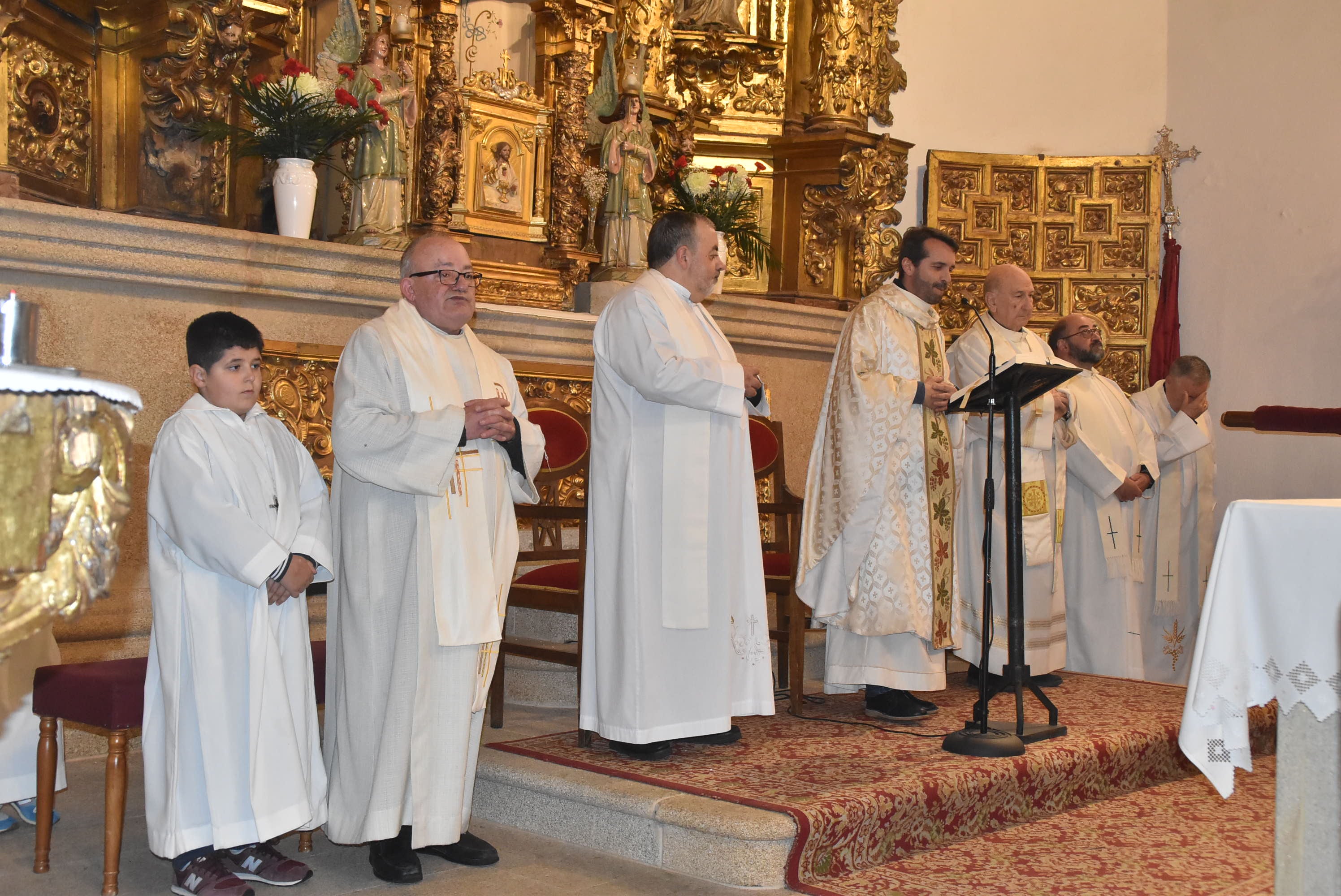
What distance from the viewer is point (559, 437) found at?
5.77m

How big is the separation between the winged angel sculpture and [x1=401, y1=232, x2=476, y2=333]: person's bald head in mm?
2155

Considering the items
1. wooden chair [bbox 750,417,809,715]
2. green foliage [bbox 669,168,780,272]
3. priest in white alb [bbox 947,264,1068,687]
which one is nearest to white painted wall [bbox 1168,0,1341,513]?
green foliage [bbox 669,168,780,272]

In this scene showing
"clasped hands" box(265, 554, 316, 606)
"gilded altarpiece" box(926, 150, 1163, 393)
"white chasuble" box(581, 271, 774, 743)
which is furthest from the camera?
"gilded altarpiece" box(926, 150, 1163, 393)

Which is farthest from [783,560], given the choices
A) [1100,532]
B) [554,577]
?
[1100,532]

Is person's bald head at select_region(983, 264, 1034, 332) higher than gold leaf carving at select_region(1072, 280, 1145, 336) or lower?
lower

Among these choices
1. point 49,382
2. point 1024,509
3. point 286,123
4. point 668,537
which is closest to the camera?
point 49,382

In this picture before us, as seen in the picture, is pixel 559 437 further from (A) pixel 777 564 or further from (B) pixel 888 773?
(B) pixel 888 773

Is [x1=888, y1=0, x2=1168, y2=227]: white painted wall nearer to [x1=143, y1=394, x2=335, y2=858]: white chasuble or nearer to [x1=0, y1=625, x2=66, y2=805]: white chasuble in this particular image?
[x1=143, y1=394, x2=335, y2=858]: white chasuble

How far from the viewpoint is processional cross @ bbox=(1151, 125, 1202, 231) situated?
10.1 meters

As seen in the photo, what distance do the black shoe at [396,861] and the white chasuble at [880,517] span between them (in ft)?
6.70

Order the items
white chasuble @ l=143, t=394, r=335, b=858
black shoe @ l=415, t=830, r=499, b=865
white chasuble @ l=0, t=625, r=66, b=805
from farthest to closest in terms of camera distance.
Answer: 1. white chasuble @ l=0, t=625, r=66, b=805
2. black shoe @ l=415, t=830, r=499, b=865
3. white chasuble @ l=143, t=394, r=335, b=858

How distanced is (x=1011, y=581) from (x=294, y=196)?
345cm

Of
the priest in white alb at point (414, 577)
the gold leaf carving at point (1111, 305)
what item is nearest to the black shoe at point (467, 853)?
the priest in white alb at point (414, 577)

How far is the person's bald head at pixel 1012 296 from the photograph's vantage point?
6578 mm
